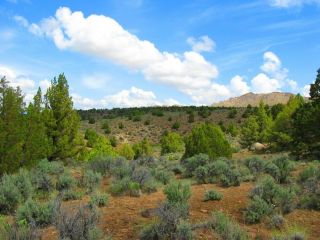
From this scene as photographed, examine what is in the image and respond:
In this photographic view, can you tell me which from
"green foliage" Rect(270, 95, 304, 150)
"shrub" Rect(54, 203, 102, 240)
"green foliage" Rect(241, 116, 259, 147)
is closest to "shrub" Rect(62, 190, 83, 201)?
"shrub" Rect(54, 203, 102, 240)

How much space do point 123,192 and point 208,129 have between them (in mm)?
12542

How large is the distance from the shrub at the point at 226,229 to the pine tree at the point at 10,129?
12.1 metres

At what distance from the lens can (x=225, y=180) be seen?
15391 millimetres

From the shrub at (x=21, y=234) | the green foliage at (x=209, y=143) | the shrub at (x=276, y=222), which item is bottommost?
the shrub at (x=276, y=222)

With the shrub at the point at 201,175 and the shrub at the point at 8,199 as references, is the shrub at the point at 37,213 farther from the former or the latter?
the shrub at the point at 201,175

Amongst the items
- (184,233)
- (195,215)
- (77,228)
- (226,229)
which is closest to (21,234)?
(77,228)

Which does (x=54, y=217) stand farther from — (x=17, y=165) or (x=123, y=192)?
(x=17, y=165)

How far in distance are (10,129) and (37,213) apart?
32.6ft

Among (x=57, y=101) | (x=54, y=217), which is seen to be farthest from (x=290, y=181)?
(x=57, y=101)

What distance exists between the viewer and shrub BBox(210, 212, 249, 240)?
26.4ft

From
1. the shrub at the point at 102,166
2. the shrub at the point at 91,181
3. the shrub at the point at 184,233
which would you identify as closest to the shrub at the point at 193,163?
the shrub at the point at 102,166

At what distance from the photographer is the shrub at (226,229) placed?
26.4 ft

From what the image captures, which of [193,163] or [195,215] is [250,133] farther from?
[195,215]

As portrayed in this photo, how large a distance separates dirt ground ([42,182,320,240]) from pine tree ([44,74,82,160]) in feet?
48.4
